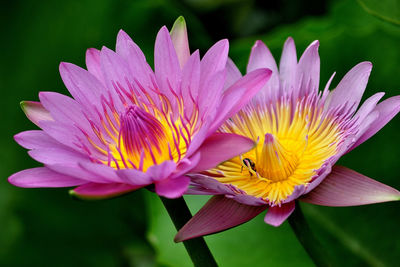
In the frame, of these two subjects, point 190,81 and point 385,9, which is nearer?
point 190,81

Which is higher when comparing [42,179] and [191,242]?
[42,179]

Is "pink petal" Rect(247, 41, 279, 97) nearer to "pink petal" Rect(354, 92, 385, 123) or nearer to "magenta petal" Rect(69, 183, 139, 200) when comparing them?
"pink petal" Rect(354, 92, 385, 123)

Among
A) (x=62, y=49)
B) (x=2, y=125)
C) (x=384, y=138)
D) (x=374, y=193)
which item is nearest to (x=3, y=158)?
(x=2, y=125)

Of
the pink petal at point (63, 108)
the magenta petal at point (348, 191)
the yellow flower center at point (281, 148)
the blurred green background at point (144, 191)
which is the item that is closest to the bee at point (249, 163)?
the yellow flower center at point (281, 148)

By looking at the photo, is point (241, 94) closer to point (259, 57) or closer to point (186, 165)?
point (186, 165)

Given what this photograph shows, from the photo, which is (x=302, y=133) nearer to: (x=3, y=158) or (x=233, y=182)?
(x=233, y=182)

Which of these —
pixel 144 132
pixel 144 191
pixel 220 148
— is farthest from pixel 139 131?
pixel 144 191
